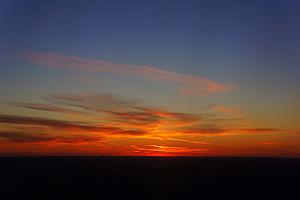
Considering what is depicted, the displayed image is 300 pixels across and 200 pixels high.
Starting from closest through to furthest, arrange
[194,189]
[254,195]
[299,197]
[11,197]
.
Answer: [11,197] → [299,197] → [254,195] → [194,189]

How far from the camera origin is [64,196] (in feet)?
131

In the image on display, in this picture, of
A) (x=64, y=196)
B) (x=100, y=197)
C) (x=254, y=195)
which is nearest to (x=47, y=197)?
(x=64, y=196)

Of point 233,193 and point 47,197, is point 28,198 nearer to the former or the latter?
point 47,197

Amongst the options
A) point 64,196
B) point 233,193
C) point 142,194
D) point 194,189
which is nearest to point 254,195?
point 233,193

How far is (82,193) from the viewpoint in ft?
142

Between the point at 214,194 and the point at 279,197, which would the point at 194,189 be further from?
the point at 279,197

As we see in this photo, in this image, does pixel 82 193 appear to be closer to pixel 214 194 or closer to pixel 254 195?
pixel 214 194

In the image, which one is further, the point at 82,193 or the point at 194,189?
the point at 194,189

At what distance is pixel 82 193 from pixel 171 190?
10031 millimetres

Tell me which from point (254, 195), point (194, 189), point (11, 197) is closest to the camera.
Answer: point (11, 197)

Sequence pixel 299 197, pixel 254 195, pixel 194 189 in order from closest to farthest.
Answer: pixel 299 197 < pixel 254 195 < pixel 194 189

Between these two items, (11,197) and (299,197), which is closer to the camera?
(11,197)

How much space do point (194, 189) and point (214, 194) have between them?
5.31 metres

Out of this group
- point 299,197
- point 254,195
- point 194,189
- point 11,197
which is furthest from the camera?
point 194,189
